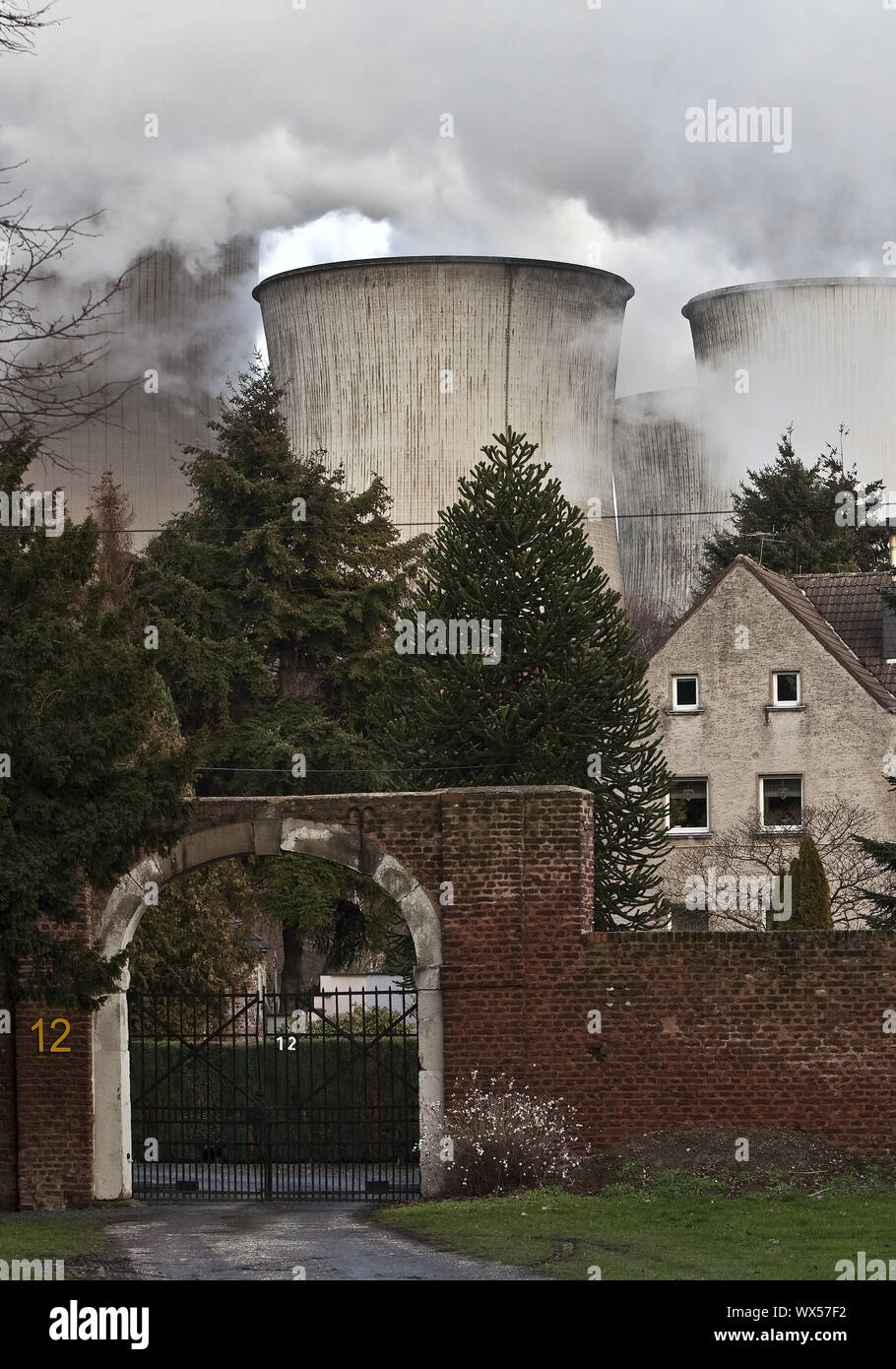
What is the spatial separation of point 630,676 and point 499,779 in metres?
2.39

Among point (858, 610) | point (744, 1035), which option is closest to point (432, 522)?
point (858, 610)

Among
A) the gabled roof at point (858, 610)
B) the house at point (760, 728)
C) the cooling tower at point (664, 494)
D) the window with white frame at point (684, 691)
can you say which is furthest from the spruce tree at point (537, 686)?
the cooling tower at point (664, 494)

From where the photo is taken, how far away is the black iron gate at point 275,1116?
62.5 ft

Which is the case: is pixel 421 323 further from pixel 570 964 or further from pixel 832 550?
pixel 570 964

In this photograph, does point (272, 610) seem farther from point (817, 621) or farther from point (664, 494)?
point (664, 494)

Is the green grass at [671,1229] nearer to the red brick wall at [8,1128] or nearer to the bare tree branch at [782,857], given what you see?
the red brick wall at [8,1128]

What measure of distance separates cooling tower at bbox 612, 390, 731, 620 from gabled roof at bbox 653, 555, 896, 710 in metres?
28.2

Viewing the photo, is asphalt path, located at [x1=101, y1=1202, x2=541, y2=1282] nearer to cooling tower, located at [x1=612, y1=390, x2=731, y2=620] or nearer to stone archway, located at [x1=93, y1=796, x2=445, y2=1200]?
stone archway, located at [x1=93, y1=796, x2=445, y2=1200]

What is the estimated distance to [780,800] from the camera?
37.7 meters

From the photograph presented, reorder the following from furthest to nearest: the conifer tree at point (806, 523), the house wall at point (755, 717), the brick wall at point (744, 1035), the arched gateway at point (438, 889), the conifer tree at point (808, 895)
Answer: the conifer tree at point (806, 523) < the house wall at point (755, 717) < the conifer tree at point (808, 895) < the arched gateway at point (438, 889) < the brick wall at point (744, 1035)

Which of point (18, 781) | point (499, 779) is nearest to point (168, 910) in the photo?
point (499, 779)

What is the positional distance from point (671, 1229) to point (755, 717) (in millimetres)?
23762

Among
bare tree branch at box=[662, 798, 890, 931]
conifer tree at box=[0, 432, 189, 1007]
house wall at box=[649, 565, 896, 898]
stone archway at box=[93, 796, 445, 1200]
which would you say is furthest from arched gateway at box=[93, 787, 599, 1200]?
house wall at box=[649, 565, 896, 898]

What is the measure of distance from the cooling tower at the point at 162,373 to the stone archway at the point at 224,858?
39072 mm
